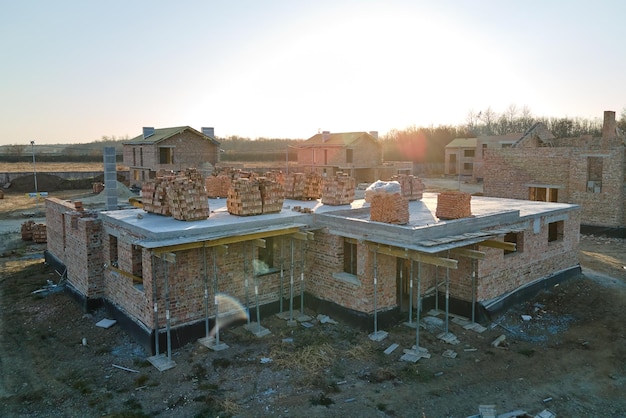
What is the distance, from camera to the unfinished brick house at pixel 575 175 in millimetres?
24125

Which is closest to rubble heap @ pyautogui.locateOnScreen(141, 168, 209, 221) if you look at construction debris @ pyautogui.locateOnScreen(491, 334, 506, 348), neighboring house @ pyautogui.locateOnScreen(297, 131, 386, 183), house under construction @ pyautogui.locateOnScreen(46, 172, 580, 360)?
house under construction @ pyautogui.locateOnScreen(46, 172, 580, 360)

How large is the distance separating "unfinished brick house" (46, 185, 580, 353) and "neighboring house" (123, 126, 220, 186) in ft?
87.7

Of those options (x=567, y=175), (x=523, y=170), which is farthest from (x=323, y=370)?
(x=523, y=170)

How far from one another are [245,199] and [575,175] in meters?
19.8

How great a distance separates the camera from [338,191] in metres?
15.3

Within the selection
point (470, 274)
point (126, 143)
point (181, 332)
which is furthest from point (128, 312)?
point (126, 143)

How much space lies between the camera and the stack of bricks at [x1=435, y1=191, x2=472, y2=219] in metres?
12.9

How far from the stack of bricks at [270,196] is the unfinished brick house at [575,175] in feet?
60.8

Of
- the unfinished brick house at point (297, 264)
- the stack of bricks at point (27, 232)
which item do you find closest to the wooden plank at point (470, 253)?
the unfinished brick house at point (297, 264)

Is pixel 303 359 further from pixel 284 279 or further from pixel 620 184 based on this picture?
pixel 620 184

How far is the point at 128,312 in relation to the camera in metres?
11.9

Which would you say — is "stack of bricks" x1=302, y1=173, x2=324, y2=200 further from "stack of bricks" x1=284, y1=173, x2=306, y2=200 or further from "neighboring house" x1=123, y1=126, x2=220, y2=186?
"neighboring house" x1=123, y1=126, x2=220, y2=186

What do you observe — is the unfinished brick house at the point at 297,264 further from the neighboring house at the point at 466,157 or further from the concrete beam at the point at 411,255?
the neighboring house at the point at 466,157

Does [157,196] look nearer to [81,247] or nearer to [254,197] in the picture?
[254,197]
